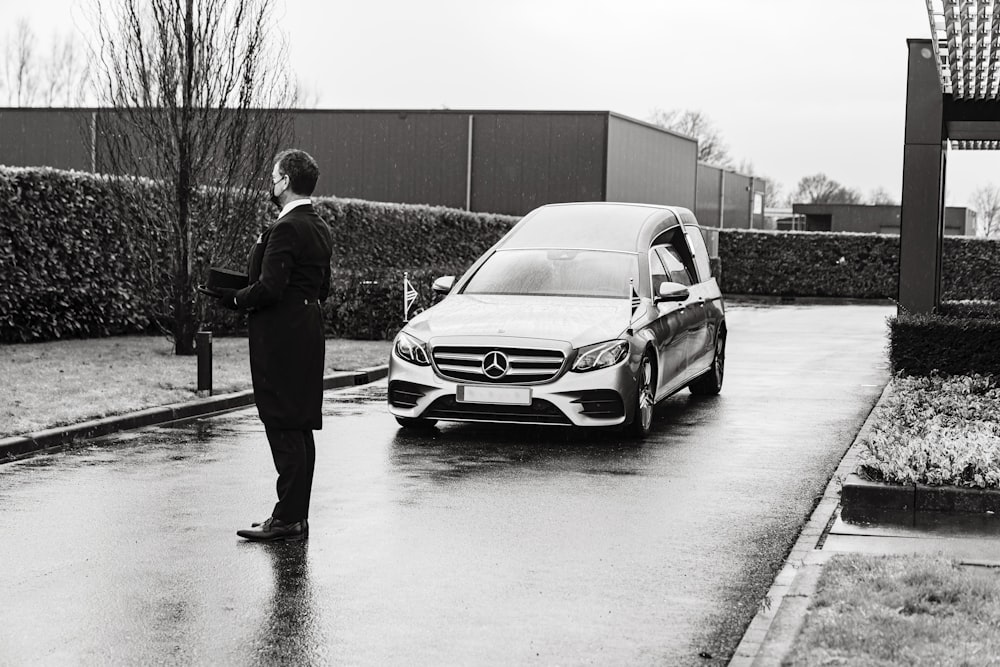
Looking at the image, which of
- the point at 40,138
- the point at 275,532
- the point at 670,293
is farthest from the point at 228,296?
the point at 40,138

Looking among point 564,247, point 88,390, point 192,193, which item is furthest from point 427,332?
point 192,193

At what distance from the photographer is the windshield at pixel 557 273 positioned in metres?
10.9

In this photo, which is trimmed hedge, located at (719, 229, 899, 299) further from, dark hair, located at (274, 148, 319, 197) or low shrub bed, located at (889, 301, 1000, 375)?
dark hair, located at (274, 148, 319, 197)

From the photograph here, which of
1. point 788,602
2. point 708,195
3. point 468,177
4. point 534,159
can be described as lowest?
point 788,602

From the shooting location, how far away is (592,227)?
11.9m

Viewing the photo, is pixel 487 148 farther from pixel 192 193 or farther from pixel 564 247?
pixel 564 247

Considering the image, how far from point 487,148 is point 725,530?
31.7 meters

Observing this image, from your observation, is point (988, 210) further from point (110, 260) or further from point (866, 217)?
point (110, 260)

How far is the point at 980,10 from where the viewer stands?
35.6ft

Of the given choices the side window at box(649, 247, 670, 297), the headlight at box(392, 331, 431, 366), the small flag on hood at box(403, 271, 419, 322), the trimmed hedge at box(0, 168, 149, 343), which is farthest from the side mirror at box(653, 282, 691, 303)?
the trimmed hedge at box(0, 168, 149, 343)

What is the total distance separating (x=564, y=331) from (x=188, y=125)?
687 centimetres

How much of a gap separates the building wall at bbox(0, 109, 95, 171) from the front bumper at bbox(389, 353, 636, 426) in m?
31.9

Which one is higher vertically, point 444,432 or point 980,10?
point 980,10

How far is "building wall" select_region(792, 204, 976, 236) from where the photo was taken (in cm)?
6141
